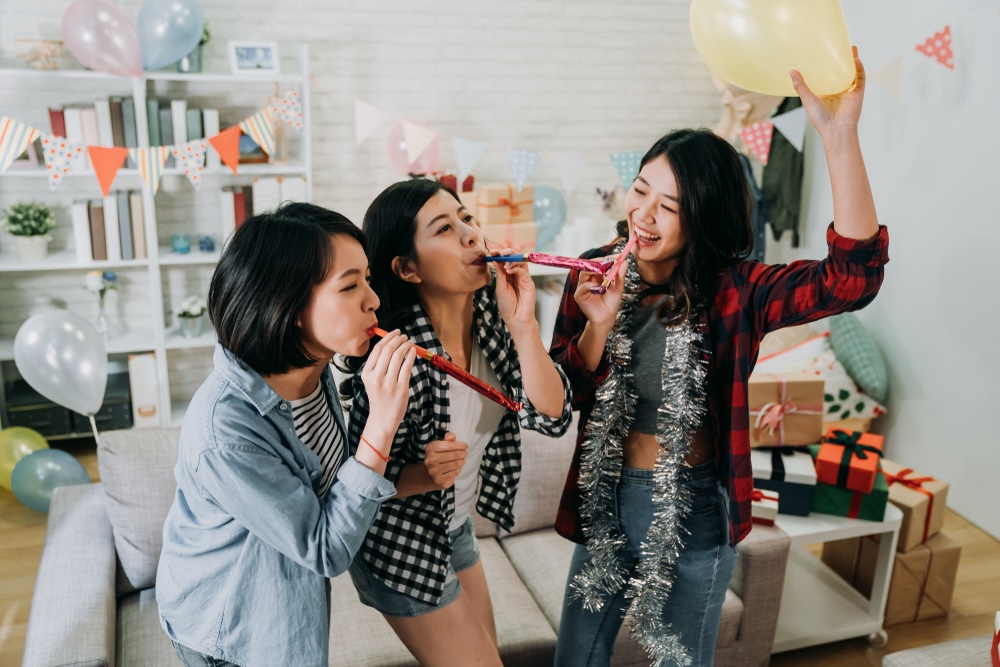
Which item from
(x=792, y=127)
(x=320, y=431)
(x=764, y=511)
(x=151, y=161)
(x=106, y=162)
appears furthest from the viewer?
(x=792, y=127)

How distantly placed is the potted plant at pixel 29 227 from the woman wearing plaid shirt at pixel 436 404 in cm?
288

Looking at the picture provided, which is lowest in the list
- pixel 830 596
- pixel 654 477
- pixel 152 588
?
pixel 830 596

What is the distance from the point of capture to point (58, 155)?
3.43m

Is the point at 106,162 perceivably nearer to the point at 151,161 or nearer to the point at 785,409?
the point at 151,161

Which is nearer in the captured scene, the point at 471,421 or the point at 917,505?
the point at 471,421

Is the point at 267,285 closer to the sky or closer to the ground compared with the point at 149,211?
closer to the sky

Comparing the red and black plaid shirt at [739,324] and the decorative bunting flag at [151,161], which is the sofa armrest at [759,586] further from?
the decorative bunting flag at [151,161]

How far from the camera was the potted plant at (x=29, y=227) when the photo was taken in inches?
147

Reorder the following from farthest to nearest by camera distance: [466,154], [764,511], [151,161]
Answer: [466,154]
[151,161]
[764,511]

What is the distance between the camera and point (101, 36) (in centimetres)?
341

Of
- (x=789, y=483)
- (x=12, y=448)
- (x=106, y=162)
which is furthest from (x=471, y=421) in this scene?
(x=12, y=448)

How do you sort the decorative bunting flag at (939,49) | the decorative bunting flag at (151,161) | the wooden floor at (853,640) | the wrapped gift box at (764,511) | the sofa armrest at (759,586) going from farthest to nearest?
1. the decorative bunting flag at (151,161)
2. the decorative bunting flag at (939,49)
3. the wooden floor at (853,640)
4. the wrapped gift box at (764,511)
5. the sofa armrest at (759,586)

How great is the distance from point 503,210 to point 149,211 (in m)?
1.62

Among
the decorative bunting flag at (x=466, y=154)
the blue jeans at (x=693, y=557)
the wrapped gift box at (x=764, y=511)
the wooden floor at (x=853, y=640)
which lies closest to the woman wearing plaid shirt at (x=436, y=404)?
the blue jeans at (x=693, y=557)
